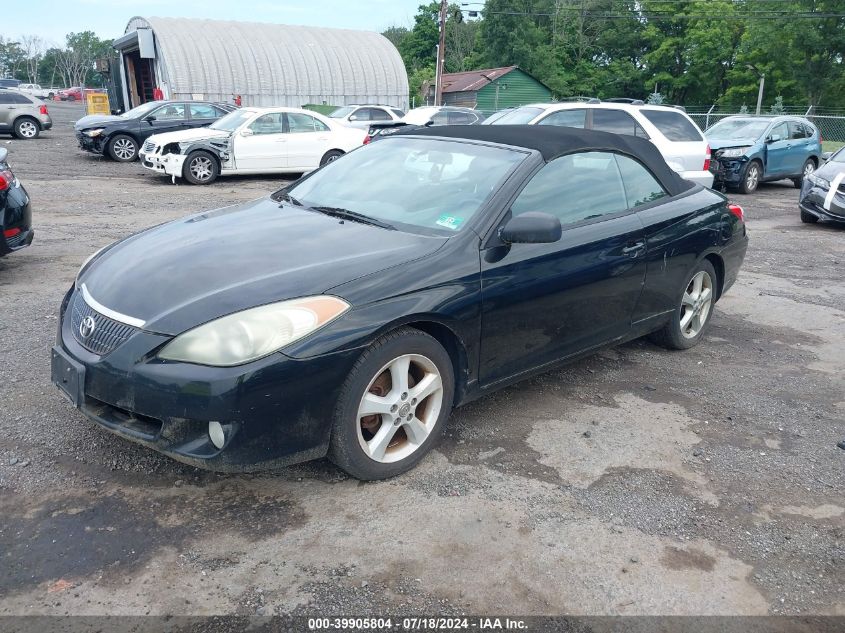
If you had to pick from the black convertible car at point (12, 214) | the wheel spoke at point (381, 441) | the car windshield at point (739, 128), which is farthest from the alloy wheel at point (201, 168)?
the wheel spoke at point (381, 441)

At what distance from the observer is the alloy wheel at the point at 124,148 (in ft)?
57.9

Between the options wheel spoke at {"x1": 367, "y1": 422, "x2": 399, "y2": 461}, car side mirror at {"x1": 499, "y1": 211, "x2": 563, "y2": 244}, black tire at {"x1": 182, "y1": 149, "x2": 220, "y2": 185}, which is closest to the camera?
wheel spoke at {"x1": 367, "y1": 422, "x2": 399, "y2": 461}

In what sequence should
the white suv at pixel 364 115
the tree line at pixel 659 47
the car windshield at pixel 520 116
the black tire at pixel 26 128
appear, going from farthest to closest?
the tree line at pixel 659 47
the black tire at pixel 26 128
the white suv at pixel 364 115
the car windshield at pixel 520 116

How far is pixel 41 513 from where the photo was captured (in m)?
2.99

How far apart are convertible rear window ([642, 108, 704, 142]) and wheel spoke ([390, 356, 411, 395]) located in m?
9.51

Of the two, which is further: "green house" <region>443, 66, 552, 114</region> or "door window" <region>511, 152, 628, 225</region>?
"green house" <region>443, 66, 552, 114</region>

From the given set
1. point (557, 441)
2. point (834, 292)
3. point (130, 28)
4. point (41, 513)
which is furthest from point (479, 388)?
point (130, 28)

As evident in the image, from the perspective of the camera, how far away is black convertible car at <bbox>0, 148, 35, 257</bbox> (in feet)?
20.1

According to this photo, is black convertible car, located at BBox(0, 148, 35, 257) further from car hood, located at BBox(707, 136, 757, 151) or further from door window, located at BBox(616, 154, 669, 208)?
car hood, located at BBox(707, 136, 757, 151)

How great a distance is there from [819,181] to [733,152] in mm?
4334

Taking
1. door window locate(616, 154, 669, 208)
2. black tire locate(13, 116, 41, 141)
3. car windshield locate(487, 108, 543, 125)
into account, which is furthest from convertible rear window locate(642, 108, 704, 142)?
black tire locate(13, 116, 41, 141)

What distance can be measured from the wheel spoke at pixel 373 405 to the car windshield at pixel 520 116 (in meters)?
8.68

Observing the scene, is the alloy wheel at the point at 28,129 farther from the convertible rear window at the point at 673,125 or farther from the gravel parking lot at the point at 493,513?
the gravel parking lot at the point at 493,513

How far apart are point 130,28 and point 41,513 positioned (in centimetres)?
3690
